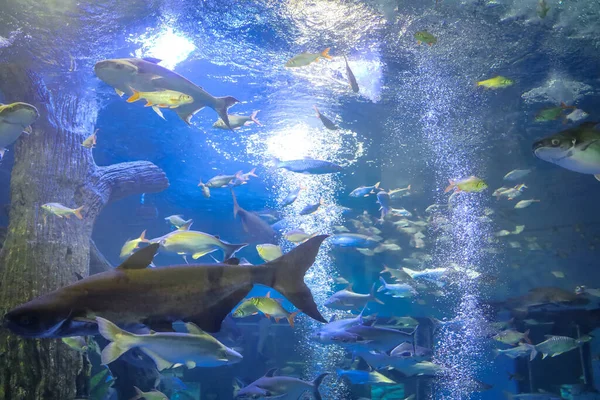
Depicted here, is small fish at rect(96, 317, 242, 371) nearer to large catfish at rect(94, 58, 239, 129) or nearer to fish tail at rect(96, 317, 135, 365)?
fish tail at rect(96, 317, 135, 365)

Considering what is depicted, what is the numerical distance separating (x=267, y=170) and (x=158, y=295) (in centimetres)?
1165

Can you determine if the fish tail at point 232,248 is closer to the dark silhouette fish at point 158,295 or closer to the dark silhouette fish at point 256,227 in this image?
the dark silhouette fish at point 158,295

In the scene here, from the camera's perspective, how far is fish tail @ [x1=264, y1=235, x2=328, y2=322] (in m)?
2.27

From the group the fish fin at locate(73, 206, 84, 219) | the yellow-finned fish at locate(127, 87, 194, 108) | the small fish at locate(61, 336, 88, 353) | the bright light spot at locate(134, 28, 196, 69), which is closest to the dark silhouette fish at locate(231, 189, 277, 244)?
the fish fin at locate(73, 206, 84, 219)

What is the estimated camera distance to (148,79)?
4574mm

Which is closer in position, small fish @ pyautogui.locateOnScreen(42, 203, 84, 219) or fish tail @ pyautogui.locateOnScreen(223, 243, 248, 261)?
fish tail @ pyautogui.locateOnScreen(223, 243, 248, 261)

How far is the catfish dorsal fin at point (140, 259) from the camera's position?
7.57 feet

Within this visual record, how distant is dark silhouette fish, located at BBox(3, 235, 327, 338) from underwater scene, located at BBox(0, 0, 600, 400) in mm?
11

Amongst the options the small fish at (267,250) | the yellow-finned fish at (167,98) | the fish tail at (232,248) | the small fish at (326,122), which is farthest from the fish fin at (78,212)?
the small fish at (326,122)

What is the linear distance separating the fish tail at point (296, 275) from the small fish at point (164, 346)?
36.3 inches

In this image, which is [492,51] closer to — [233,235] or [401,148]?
[401,148]

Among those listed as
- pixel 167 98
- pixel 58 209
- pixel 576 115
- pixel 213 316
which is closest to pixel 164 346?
pixel 213 316

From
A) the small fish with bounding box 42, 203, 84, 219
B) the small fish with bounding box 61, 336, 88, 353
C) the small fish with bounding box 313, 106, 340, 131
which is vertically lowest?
the small fish with bounding box 61, 336, 88, 353

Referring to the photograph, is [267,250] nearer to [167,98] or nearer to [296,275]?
[167,98]
